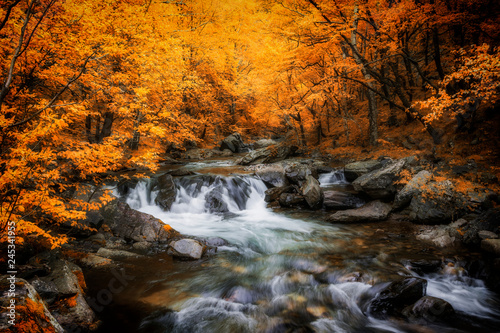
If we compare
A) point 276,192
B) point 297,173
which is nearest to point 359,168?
point 297,173

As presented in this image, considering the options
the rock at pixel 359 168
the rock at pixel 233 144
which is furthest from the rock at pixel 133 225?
the rock at pixel 233 144

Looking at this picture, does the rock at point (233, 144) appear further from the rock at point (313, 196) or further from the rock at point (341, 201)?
the rock at point (341, 201)

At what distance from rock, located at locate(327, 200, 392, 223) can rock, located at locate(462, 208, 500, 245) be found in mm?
2293

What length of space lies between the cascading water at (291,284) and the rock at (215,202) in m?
1.67

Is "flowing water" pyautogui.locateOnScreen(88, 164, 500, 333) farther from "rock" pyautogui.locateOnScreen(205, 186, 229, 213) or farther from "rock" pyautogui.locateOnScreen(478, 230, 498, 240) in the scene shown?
"rock" pyautogui.locateOnScreen(205, 186, 229, 213)

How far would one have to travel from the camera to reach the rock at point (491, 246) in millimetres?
4602

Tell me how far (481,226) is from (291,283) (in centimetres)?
492

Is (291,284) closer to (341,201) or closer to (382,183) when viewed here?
(341,201)

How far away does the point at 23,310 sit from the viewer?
212cm

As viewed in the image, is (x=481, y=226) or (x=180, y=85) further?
(x=180, y=85)

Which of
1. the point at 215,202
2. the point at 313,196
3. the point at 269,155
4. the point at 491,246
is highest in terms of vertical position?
the point at 269,155

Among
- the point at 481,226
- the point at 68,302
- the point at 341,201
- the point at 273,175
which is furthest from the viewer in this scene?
the point at 273,175

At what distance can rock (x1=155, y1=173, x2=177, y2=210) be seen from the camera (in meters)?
9.78

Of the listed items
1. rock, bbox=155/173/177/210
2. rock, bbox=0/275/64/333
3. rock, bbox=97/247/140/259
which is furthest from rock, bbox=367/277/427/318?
rock, bbox=155/173/177/210
